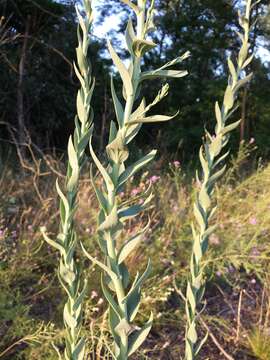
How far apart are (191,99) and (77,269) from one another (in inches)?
474

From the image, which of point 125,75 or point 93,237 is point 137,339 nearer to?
point 125,75

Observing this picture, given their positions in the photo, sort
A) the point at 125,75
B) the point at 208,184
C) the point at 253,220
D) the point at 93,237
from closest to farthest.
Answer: the point at 125,75 < the point at 208,184 < the point at 93,237 < the point at 253,220

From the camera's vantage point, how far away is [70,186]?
0.49 metres

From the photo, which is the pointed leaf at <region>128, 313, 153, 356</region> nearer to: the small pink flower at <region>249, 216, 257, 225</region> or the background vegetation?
the background vegetation

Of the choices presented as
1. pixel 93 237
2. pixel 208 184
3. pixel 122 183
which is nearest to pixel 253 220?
pixel 93 237

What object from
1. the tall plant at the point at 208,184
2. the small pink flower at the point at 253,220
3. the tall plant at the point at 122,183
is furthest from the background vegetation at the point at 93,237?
the tall plant at the point at 122,183

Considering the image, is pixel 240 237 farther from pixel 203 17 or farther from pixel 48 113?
pixel 203 17

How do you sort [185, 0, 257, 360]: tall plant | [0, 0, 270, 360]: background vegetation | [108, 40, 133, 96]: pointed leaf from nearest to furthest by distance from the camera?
[108, 40, 133, 96]: pointed leaf → [185, 0, 257, 360]: tall plant → [0, 0, 270, 360]: background vegetation

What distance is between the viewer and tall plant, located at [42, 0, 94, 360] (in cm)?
49

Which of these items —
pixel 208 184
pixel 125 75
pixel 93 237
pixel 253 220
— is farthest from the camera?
pixel 253 220

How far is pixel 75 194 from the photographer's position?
50 centimetres

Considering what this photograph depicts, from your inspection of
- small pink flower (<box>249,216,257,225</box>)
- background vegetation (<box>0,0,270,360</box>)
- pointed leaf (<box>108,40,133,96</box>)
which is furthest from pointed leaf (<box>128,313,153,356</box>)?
small pink flower (<box>249,216,257,225</box>)

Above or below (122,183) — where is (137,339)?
below

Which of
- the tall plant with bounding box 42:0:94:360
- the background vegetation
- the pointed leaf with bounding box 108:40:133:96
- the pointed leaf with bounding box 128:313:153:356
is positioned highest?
the pointed leaf with bounding box 108:40:133:96
